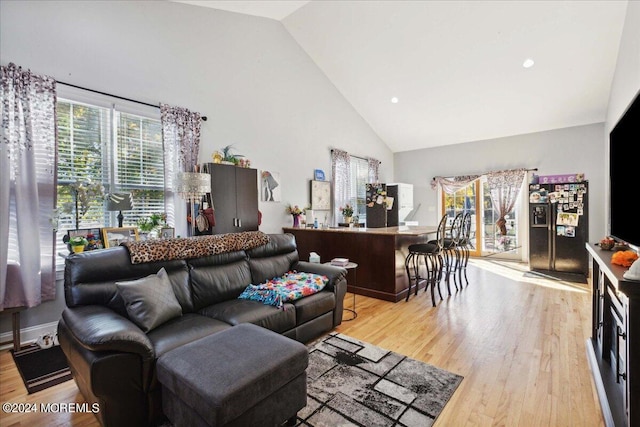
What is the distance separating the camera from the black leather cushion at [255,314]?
2.25 meters

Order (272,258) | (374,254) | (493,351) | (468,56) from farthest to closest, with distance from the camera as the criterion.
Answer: (468,56)
(374,254)
(272,258)
(493,351)

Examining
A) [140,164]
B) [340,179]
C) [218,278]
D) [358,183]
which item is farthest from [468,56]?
[140,164]

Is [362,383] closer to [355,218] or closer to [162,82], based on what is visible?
[162,82]

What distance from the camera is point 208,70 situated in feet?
13.7

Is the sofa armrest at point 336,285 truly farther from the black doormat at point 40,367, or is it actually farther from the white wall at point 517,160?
the white wall at point 517,160

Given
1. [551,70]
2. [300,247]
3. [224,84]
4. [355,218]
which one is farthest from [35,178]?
[551,70]

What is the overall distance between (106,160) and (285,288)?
251 centimetres

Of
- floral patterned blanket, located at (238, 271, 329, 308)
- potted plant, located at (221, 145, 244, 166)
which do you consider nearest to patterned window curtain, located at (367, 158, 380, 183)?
potted plant, located at (221, 145, 244, 166)

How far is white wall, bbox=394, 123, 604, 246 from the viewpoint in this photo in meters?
5.62

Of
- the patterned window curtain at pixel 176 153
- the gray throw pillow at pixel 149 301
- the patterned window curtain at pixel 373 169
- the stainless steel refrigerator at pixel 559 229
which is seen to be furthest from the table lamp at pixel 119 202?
the stainless steel refrigerator at pixel 559 229

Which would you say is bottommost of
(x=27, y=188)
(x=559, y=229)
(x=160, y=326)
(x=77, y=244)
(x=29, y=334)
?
(x=29, y=334)

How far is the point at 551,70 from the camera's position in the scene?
15.2 feet

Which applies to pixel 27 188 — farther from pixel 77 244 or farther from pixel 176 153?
pixel 176 153

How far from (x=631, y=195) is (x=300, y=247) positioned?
3.93 meters
